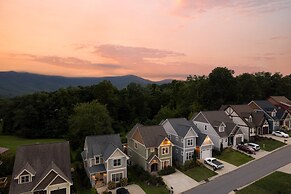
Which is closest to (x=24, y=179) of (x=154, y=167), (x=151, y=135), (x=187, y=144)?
(x=154, y=167)

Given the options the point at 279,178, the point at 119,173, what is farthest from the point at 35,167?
the point at 279,178

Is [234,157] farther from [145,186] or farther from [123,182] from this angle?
[123,182]

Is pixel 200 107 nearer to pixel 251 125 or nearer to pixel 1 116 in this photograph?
pixel 251 125

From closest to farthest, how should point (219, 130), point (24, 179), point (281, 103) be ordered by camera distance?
point (24, 179)
point (219, 130)
point (281, 103)

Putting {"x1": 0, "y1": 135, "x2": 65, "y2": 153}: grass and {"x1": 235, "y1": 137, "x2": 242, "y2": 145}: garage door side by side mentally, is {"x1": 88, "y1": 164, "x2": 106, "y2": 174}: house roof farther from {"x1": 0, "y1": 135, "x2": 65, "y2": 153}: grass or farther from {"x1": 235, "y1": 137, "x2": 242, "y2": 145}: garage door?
{"x1": 0, "y1": 135, "x2": 65, "y2": 153}: grass

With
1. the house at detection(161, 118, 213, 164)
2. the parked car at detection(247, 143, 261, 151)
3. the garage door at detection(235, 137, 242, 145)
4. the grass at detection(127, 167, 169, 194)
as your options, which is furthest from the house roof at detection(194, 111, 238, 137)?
the grass at detection(127, 167, 169, 194)

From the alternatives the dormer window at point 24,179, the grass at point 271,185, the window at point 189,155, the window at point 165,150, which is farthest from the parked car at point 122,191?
the grass at point 271,185
